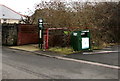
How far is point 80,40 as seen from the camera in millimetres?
11672

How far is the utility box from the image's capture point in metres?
11.7

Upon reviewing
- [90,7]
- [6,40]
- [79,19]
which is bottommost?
[6,40]

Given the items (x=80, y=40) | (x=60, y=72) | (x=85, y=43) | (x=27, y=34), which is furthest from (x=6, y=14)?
(x=60, y=72)

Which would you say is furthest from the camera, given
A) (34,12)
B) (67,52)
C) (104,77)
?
(34,12)

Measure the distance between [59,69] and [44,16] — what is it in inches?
312

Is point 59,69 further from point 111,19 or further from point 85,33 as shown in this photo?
point 111,19

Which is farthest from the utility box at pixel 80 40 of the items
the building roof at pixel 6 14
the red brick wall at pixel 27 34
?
the building roof at pixel 6 14

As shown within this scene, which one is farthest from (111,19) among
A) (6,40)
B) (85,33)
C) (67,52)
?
(6,40)

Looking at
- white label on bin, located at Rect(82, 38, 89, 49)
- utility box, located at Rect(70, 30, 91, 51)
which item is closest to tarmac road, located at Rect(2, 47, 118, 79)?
utility box, located at Rect(70, 30, 91, 51)

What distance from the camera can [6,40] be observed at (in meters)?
17.0

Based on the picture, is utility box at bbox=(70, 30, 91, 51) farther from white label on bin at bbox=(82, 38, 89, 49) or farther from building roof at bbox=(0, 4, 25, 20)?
building roof at bbox=(0, 4, 25, 20)

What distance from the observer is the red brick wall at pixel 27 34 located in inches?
651

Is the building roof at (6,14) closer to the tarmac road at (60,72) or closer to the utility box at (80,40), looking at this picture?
the utility box at (80,40)

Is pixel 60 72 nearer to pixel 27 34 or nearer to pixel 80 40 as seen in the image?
pixel 80 40
